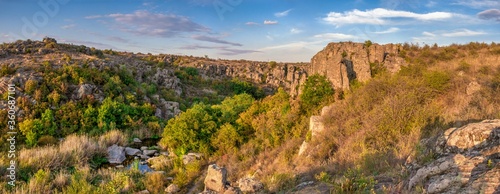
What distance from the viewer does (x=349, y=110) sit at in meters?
11.9

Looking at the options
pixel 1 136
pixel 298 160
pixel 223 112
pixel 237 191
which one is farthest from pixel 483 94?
pixel 1 136

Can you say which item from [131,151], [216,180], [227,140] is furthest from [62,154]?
[216,180]

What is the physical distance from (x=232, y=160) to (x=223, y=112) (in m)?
6.05

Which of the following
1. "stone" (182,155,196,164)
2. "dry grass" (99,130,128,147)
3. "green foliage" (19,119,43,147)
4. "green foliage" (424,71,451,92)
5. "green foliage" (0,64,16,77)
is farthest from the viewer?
"green foliage" (0,64,16,77)

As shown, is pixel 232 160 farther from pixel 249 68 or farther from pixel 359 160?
pixel 249 68

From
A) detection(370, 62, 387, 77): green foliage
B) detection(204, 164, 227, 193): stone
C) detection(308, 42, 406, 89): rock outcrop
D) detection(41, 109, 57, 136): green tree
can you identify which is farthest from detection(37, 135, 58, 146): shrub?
detection(370, 62, 387, 77): green foliage

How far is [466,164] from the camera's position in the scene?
189 inches

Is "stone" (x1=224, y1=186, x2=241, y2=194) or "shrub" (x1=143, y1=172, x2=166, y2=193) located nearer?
"stone" (x1=224, y1=186, x2=241, y2=194)

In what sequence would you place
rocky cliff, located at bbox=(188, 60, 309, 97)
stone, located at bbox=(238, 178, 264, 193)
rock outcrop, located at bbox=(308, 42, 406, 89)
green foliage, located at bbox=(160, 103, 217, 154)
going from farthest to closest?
1. rocky cliff, located at bbox=(188, 60, 309, 97)
2. green foliage, located at bbox=(160, 103, 217, 154)
3. rock outcrop, located at bbox=(308, 42, 406, 89)
4. stone, located at bbox=(238, 178, 264, 193)

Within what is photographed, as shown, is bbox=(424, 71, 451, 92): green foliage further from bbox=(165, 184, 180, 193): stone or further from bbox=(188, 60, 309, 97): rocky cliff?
bbox=(188, 60, 309, 97): rocky cliff

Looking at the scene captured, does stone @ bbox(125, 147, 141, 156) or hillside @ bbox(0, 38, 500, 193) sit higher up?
hillside @ bbox(0, 38, 500, 193)

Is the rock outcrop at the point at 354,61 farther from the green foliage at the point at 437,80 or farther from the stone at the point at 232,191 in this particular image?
the stone at the point at 232,191

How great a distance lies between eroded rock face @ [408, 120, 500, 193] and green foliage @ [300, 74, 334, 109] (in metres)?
8.14

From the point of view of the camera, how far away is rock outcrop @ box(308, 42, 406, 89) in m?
15.1
